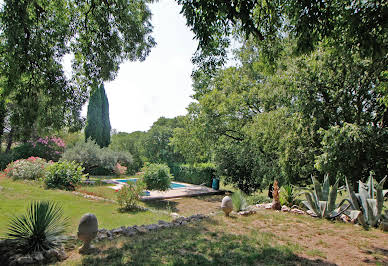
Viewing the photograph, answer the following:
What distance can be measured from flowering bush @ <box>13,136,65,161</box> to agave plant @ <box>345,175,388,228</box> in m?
21.1

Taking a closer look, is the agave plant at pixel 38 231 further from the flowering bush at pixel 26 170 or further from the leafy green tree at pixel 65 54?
the flowering bush at pixel 26 170

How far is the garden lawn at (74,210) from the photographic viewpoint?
6.74 m

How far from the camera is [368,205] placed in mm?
5637

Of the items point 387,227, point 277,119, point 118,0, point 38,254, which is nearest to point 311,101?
point 277,119

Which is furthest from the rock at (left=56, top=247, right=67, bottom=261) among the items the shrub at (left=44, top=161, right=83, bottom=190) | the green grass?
the shrub at (left=44, top=161, right=83, bottom=190)

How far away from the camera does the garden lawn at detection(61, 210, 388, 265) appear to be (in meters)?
3.76

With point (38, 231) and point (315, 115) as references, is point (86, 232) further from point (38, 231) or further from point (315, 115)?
point (315, 115)

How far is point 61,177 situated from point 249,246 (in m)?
11.4

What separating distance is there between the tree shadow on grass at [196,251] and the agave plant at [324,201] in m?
2.51

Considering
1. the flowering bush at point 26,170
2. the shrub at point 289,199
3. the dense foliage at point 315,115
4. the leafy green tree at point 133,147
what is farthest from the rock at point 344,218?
the leafy green tree at point 133,147

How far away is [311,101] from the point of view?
764 centimetres

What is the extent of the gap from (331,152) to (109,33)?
7249 mm

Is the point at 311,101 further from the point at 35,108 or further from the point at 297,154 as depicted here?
the point at 35,108

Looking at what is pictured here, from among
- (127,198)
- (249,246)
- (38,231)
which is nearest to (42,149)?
(127,198)
